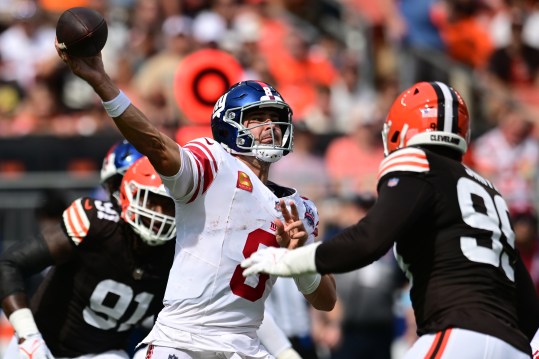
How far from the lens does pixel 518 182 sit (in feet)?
33.7

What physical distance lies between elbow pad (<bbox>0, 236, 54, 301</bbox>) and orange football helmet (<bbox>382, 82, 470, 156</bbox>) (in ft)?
6.48

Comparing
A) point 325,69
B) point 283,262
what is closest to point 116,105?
point 283,262

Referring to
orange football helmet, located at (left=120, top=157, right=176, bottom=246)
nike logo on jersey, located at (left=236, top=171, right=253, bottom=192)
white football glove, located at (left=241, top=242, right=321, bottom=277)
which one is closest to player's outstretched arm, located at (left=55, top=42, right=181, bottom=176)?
nike logo on jersey, located at (left=236, top=171, right=253, bottom=192)

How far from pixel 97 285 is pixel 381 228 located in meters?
2.08

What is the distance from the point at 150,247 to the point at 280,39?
284 inches

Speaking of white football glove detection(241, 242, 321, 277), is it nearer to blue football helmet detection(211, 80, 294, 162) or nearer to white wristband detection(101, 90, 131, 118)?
blue football helmet detection(211, 80, 294, 162)

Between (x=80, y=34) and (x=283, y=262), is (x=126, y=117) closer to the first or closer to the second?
(x=80, y=34)

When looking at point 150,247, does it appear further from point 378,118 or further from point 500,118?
point 500,118

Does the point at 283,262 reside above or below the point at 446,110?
below

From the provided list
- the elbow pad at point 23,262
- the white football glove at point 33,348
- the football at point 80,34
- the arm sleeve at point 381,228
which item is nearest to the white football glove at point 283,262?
the arm sleeve at point 381,228

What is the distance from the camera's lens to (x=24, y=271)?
18.7ft

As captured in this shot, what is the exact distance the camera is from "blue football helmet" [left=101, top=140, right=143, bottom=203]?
21.1 feet

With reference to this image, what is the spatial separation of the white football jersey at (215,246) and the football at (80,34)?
612 millimetres

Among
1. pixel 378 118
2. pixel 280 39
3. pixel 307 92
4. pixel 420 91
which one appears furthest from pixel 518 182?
pixel 420 91
